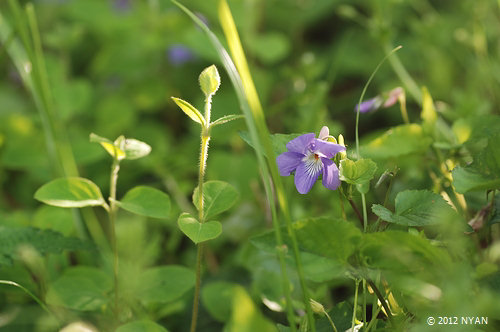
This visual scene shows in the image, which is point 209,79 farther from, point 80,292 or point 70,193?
point 80,292

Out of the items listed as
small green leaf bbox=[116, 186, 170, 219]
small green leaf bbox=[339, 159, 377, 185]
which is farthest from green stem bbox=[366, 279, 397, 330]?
small green leaf bbox=[116, 186, 170, 219]

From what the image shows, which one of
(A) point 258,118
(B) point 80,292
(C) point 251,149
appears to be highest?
(A) point 258,118

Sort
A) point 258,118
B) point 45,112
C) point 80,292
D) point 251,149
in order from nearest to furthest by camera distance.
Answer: point 258,118, point 80,292, point 45,112, point 251,149

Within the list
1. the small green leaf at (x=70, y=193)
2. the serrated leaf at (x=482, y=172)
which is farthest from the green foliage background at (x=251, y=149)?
the small green leaf at (x=70, y=193)

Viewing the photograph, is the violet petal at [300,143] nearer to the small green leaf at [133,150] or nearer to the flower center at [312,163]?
the flower center at [312,163]

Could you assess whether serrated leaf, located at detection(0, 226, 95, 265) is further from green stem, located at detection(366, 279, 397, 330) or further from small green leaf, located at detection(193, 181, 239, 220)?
green stem, located at detection(366, 279, 397, 330)

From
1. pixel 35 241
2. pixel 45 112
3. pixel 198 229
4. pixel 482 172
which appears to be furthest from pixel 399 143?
→ pixel 45 112
